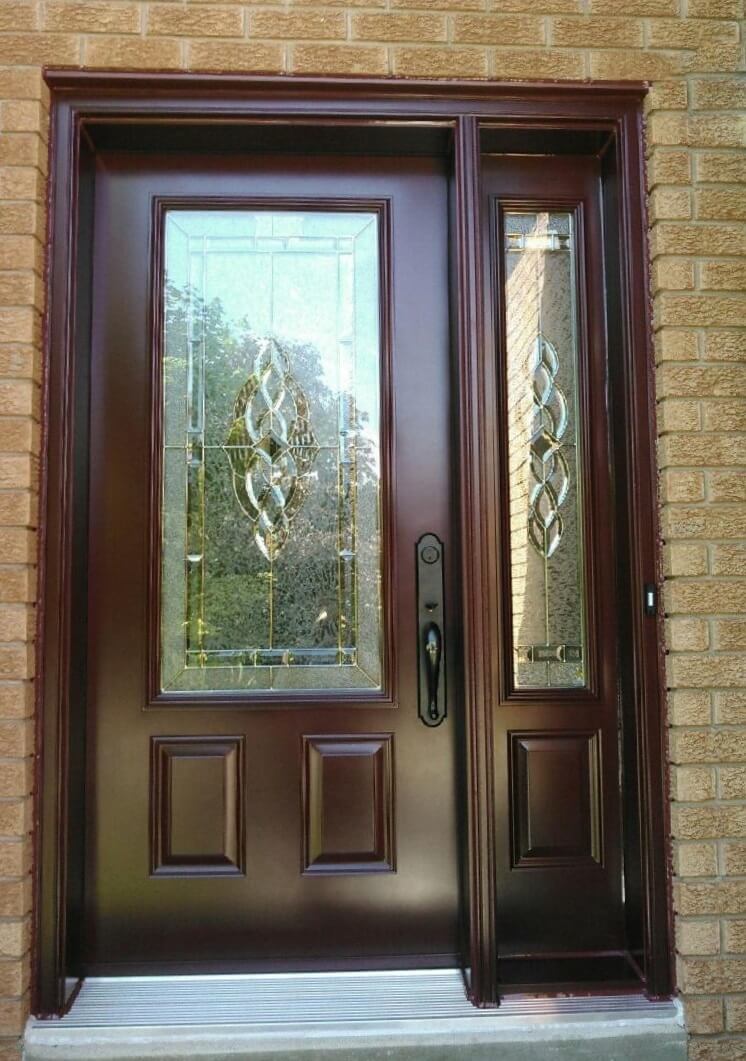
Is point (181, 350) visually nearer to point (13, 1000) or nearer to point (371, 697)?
point (371, 697)

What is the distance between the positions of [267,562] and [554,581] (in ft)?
2.61

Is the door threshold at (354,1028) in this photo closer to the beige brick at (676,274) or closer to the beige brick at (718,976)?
the beige brick at (718,976)

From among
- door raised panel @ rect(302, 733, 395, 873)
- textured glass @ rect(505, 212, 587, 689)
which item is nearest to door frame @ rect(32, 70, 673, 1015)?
textured glass @ rect(505, 212, 587, 689)

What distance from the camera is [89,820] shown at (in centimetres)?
217

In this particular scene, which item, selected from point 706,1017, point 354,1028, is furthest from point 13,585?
point 706,1017

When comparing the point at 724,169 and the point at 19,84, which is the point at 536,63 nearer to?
the point at 724,169

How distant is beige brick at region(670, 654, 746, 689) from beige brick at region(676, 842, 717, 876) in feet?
1.27

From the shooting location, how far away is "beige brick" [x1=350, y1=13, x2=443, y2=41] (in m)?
2.07

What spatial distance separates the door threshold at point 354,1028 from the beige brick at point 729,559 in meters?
1.07

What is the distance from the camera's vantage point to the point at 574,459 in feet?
7.46

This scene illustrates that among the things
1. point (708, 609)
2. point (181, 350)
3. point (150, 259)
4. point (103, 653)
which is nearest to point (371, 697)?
point (103, 653)

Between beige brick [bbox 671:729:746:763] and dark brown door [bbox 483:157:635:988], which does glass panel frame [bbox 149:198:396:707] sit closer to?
dark brown door [bbox 483:157:635:988]

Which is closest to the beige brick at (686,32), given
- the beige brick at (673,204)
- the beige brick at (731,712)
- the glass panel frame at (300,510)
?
the beige brick at (673,204)

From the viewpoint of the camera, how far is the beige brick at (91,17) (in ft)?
6.70
